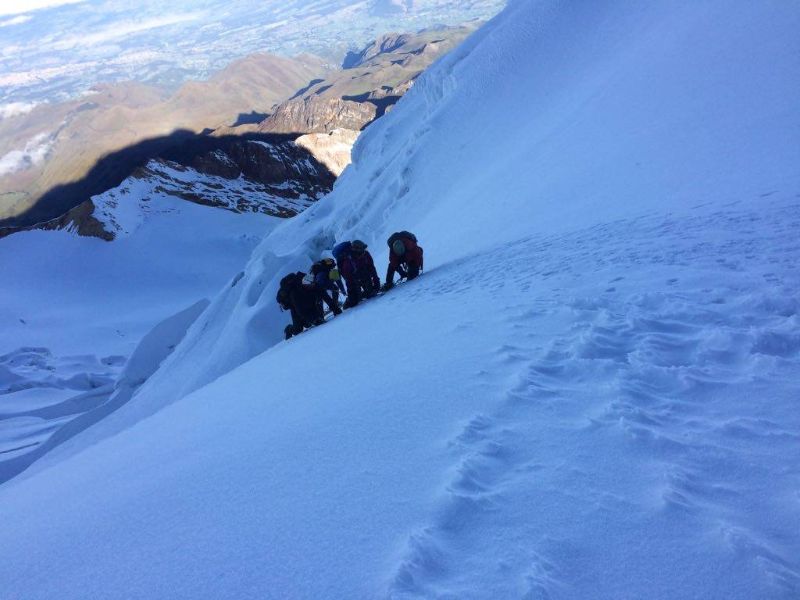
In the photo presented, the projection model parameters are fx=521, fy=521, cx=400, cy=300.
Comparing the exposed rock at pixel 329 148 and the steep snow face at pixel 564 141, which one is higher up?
the exposed rock at pixel 329 148

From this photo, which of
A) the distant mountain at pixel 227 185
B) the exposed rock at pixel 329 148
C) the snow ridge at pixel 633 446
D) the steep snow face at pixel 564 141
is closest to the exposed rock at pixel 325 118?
the exposed rock at pixel 329 148

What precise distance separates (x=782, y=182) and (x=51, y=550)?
22.8 feet

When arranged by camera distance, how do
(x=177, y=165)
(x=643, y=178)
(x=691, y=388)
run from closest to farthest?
(x=691, y=388) < (x=643, y=178) < (x=177, y=165)

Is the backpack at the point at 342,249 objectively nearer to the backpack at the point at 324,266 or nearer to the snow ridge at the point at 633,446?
the backpack at the point at 324,266

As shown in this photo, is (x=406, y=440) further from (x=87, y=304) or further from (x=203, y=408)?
(x=87, y=304)

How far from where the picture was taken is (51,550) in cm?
275

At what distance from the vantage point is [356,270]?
29.5 feet

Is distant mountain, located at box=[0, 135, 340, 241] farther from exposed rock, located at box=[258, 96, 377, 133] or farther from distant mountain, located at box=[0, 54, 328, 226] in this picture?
distant mountain, located at box=[0, 54, 328, 226]

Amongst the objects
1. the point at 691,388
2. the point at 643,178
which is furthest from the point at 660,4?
the point at 691,388

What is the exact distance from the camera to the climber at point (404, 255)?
855 centimetres

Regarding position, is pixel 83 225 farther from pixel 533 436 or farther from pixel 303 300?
pixel 533 436

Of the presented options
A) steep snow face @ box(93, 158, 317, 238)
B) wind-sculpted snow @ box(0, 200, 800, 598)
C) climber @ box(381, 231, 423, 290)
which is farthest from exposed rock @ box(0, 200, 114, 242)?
wind-sculpted snow @ box(0, 200, 800, 598)

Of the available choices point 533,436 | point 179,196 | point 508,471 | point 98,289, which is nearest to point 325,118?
point 179,196

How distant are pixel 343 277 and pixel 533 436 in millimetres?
6885
